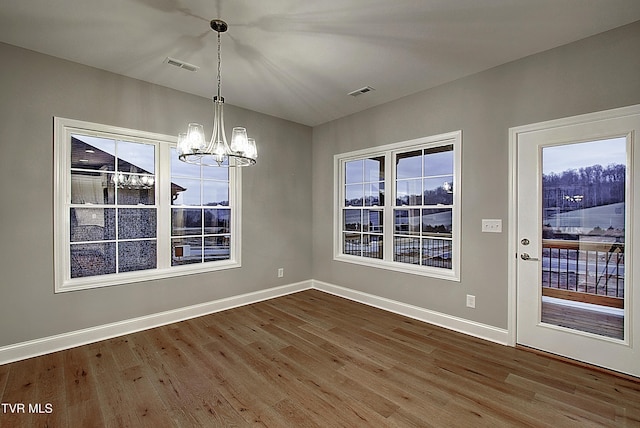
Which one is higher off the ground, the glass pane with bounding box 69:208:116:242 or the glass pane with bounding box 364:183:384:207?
the glass pane with bounding box 364:183:384:207

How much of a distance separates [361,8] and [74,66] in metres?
2.99

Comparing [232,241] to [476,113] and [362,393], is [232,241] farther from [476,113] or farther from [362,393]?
[476,113]

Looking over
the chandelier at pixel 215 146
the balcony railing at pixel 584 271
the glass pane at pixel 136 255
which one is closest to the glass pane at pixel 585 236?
the balcony railing at pixel 584 271

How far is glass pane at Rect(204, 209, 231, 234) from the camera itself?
4.14 metres

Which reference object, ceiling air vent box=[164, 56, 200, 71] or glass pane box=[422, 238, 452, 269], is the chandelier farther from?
glass pane box=[422, 238, 452, 269]

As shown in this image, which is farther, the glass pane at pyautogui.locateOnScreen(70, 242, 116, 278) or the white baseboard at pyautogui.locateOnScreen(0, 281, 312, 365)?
the glass pane at pyautogui.locateOnScreen(70, 242, 116, 278)

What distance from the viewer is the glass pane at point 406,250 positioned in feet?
12.9

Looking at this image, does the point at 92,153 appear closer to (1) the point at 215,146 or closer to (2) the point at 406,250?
(1) the point at 215,146

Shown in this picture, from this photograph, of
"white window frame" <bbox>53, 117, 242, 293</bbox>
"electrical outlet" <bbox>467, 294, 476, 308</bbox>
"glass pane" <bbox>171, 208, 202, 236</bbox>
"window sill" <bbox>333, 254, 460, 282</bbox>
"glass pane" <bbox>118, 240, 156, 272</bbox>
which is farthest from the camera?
"glass pane" <bbox>171, 208, 202, 236</bbox>

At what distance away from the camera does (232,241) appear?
4.34m

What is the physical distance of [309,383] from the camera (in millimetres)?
2434

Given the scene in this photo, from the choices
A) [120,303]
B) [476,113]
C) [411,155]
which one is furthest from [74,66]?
[476,113]

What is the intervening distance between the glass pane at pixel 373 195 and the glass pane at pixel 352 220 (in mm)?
249

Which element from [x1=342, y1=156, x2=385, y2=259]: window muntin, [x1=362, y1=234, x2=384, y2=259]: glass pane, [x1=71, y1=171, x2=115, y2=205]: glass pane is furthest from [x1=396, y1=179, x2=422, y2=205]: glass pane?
[x1=71, y1=171, x2=115, y2=205]: glass pane
